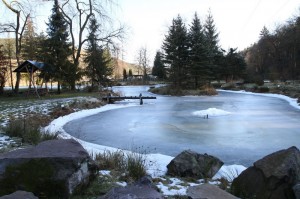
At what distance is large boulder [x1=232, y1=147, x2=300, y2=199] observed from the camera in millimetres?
4602

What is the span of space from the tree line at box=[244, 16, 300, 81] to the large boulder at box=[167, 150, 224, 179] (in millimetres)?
44533

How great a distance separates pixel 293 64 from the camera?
5466 cm

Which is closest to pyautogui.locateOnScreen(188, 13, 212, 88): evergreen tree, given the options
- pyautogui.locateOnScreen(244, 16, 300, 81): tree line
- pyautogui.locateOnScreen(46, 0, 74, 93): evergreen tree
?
pyautogui.locateOnScreen(244, 16, 300, 81): tree line

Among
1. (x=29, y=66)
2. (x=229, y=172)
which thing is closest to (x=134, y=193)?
(x=229, y=172)

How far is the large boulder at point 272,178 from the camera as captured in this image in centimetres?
460

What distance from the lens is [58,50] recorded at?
93.8 feet

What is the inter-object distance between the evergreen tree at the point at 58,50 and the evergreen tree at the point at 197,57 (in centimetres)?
1516

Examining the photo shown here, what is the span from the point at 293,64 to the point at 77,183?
56260 mm

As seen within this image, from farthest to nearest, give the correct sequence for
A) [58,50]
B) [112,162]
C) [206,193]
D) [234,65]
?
[234,65], [58,50], [112,162], [206,193]

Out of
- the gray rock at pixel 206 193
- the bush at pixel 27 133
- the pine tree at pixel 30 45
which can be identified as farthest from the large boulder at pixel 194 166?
the pine tree at pixel 30 45

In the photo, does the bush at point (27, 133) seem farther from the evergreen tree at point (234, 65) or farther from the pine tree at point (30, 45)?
the evergreen tree at point (234, 65)

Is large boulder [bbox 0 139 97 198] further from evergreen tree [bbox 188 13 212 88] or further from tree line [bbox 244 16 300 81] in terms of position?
tree line [bbox 244 16 300 81]

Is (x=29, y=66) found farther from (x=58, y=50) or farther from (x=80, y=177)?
(x=80, y=177)

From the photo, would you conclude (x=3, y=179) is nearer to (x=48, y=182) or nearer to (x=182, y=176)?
(x=48, y=182)
